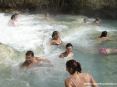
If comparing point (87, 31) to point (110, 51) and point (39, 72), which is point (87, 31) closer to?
point (110, 51)

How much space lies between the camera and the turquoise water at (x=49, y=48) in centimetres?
1071

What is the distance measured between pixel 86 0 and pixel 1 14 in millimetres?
5143

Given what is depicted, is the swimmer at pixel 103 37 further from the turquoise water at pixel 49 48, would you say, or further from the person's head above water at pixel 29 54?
the person's head above water at pixel 29 54

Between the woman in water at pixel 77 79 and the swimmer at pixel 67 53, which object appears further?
the swimmer at pixel 67 53

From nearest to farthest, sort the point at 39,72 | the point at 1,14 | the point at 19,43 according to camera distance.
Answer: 1. the point at 39,72
2. the point at 19,43
3. the point at 1,14

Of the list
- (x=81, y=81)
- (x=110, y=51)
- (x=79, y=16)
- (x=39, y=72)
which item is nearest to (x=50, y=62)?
(x=39, y=72)

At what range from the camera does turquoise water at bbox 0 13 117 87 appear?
1071 centimetres

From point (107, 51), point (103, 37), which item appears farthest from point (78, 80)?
point (103, 37)

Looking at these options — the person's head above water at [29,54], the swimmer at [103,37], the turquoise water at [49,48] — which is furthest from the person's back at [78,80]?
the swimmer at [103,37]

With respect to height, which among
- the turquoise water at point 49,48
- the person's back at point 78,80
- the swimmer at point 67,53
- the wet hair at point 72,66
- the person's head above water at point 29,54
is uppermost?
the wet hair at point 72,66

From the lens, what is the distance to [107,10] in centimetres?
2123

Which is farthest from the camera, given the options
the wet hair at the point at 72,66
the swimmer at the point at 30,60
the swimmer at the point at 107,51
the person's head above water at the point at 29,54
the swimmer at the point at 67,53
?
the swimmer at the point at 107,51

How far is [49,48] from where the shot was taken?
13641 mm

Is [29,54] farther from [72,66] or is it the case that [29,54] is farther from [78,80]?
[72,66]
